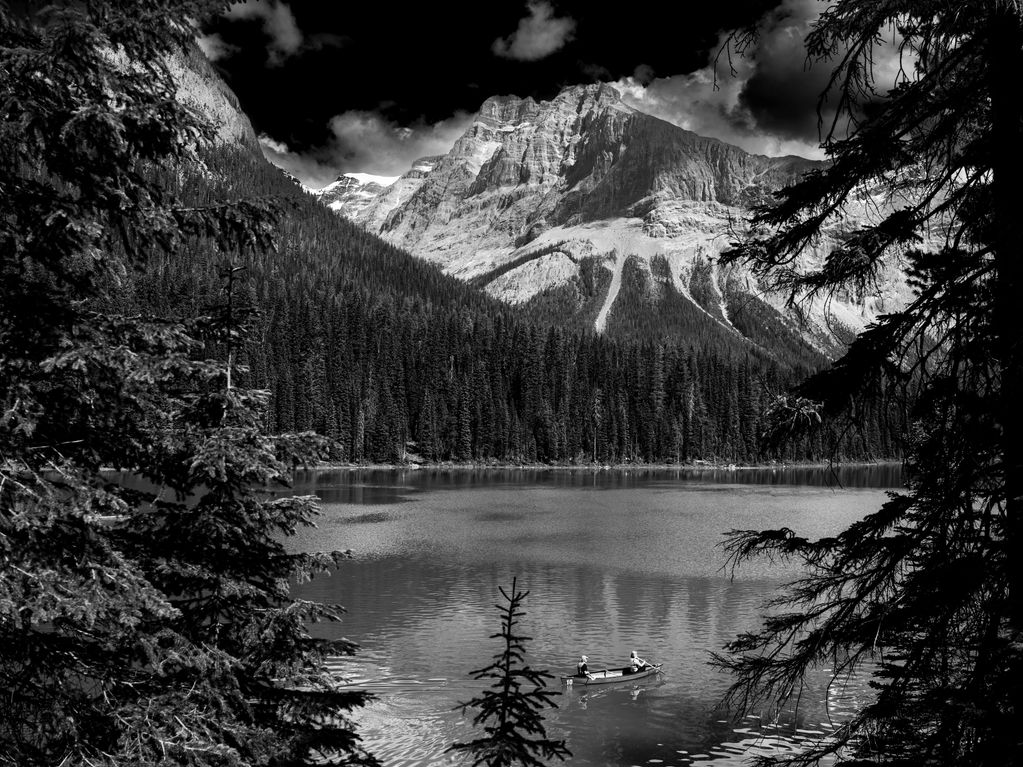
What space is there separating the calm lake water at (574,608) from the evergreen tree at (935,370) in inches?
35.2

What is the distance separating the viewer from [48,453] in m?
6.39

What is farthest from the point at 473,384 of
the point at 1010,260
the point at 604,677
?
the point at 1010,260

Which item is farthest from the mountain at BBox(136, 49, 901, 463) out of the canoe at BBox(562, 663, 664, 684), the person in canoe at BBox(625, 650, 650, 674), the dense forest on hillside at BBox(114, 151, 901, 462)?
the canoe at BBox(562, 663, 664, 684)

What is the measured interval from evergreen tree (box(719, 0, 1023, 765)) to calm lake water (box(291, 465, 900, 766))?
2.94ft

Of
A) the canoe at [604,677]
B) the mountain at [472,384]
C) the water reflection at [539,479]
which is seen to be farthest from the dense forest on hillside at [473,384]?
the canoe at [604,677]

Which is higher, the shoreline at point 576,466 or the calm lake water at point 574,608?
the shoreline at point 576,466

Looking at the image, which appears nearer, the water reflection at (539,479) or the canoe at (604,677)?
the canoe at (604,677)

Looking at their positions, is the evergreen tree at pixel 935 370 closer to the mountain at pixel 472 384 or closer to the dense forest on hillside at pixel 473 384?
the mountain at pixel 472 384

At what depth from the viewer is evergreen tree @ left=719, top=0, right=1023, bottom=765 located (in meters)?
4.94

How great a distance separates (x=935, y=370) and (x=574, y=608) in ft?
105

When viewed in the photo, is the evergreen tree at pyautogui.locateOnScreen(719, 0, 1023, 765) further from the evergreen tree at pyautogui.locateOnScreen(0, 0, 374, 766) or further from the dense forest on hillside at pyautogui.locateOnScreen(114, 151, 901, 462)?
the dense forest on hillside at pyautogui.locateOnScreen(114, 151, 901, 462)

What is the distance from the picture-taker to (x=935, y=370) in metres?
6.43

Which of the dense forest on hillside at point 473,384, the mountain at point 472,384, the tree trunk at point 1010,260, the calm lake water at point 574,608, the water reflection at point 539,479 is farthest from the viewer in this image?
the dense forest on hillside at point 473,384

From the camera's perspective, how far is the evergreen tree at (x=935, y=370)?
494 cm
